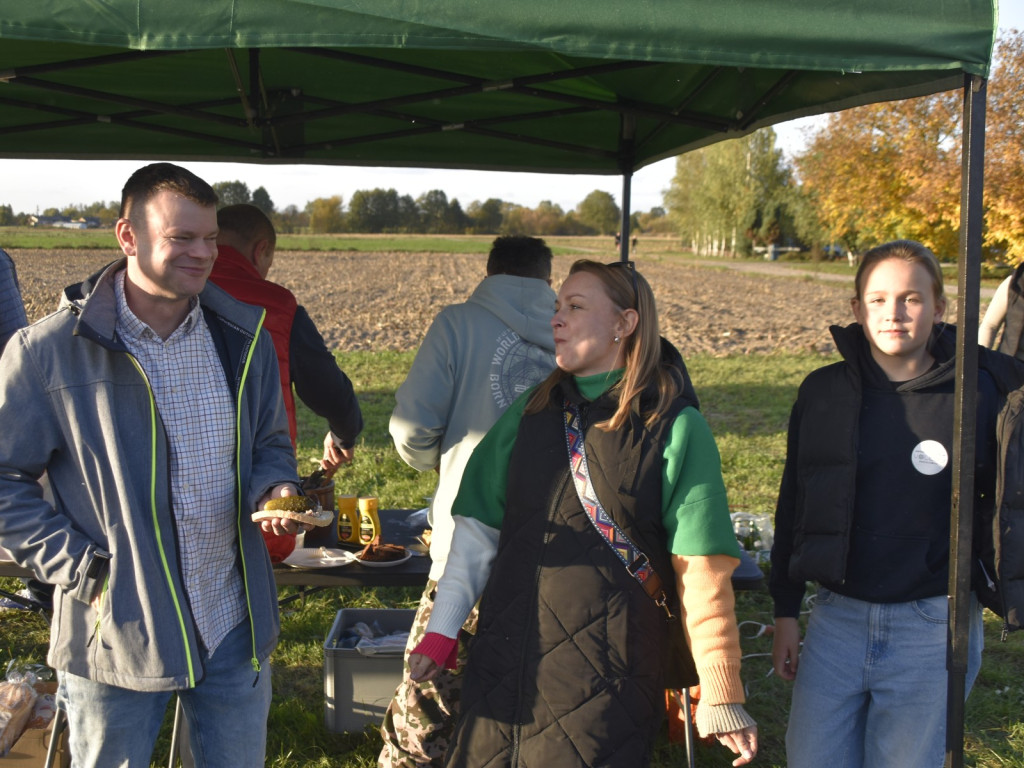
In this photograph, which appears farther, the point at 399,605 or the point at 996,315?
the point at 399,605

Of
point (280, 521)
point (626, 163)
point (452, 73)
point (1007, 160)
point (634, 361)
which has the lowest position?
point (280, 521)

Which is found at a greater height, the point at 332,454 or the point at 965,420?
the point at 965,420

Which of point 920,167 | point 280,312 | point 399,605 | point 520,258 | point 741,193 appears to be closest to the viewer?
point 520,258

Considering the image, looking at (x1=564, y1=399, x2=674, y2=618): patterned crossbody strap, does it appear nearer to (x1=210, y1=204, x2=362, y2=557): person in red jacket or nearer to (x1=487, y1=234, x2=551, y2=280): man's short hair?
(x1=487, y1=234, x2=551, y2=280): man's short hair

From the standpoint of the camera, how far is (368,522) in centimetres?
361

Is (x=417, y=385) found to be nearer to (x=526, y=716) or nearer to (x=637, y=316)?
(x=637, y=316)

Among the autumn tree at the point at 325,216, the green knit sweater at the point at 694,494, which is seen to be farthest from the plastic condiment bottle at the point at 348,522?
the autumn tree at the point at 325,216

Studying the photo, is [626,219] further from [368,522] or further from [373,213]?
[373,213]

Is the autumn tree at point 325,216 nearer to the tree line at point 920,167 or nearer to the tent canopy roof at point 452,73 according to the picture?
the tree line at point 920,167

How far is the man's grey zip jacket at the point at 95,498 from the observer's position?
1976 mm

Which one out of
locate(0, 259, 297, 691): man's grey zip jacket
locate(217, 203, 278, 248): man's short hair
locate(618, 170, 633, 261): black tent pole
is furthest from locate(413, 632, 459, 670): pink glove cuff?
locate(618, 170, 633, 261): black tent pole

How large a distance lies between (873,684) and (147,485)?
1.95 meters

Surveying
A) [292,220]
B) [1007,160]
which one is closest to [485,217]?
[292,220]

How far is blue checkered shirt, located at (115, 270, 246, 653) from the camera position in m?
2.13
